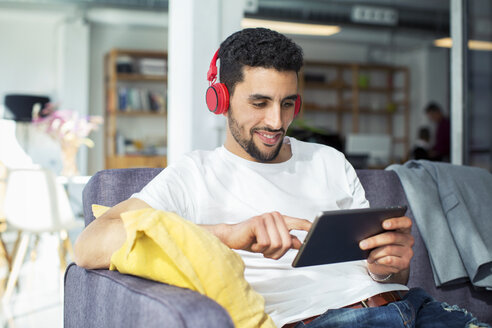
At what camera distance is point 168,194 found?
4.16ft

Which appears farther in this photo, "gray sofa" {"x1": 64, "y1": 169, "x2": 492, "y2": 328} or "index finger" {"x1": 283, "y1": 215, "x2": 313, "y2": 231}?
"index finger" {"x1": 283, "y1": 215, "x2": 313, "y2": 231}

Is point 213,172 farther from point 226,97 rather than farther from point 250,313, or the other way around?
point 250,313

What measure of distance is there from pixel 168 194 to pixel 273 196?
28cm

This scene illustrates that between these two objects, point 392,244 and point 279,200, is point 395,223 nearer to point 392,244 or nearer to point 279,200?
point 392,244

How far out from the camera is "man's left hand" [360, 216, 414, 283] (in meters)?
1.10

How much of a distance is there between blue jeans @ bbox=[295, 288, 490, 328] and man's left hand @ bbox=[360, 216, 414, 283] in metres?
0.10

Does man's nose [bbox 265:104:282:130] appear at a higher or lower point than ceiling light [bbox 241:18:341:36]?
lower

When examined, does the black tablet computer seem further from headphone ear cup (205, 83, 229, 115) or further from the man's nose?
headphone ear cup (205, 83, 229, 115)

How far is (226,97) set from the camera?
4.69 feet

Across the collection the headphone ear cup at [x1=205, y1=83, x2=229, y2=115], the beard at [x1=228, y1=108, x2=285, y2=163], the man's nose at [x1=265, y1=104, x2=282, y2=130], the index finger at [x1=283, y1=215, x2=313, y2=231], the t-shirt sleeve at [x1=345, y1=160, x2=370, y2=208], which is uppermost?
the headphone ear cup at [x1=205, y1=83, x2=229, y2=115]

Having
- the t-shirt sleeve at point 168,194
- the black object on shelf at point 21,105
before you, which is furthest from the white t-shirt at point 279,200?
the black object on shelf at point 21,105

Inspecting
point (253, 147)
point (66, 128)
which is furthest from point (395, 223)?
point (66, 128)

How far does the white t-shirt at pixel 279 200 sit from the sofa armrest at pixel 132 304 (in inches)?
8.6

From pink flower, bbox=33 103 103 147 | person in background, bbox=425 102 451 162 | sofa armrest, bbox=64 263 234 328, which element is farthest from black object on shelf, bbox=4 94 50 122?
sofa armrest, bbox=64 263 234 328
